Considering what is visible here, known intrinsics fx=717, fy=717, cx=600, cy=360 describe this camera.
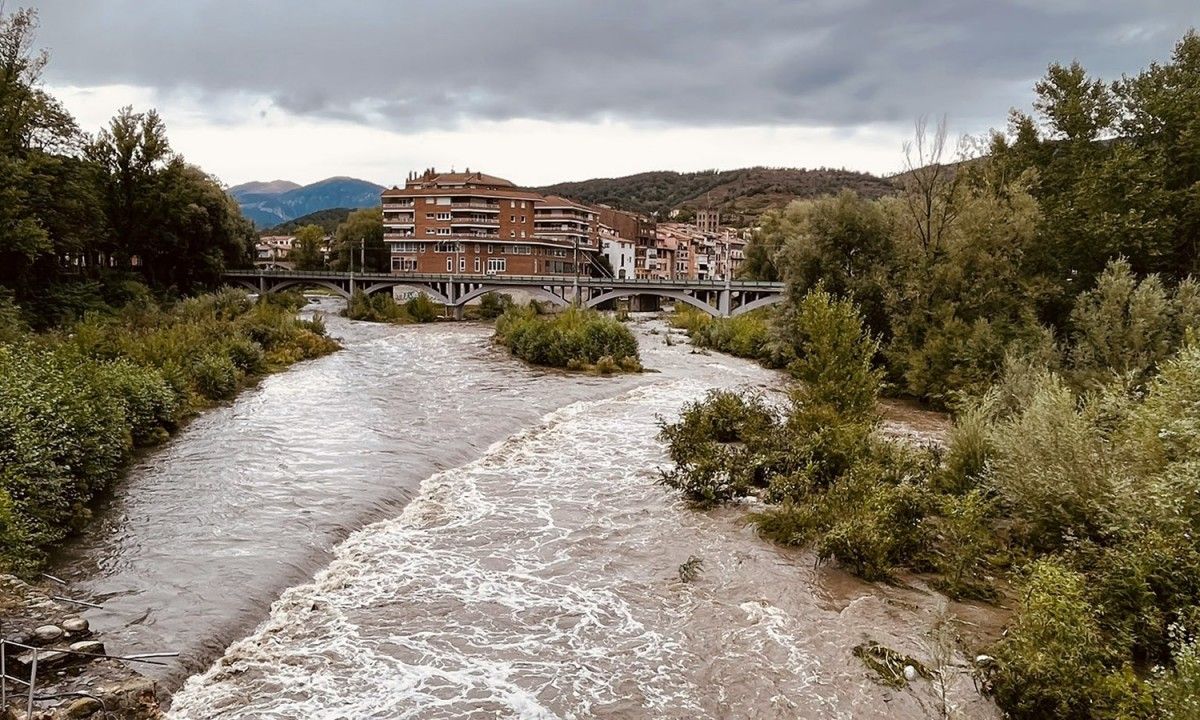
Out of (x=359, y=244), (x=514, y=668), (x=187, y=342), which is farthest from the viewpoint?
(x=359, y=244)

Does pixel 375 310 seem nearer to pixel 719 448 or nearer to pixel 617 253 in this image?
pixel 719 448

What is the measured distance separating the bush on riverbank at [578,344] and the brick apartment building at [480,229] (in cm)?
5211

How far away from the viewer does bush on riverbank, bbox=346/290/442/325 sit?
60.7 m

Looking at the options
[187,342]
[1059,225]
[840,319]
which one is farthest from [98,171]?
[1059,225]

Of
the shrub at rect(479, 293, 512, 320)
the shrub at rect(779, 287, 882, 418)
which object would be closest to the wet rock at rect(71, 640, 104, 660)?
the shrub at rect(779, 287, 882, 418)

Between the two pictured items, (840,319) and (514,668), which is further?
(840,319)

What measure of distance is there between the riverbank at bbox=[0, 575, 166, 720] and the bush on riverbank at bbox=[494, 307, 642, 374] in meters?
25.5

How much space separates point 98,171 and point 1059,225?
5590cm

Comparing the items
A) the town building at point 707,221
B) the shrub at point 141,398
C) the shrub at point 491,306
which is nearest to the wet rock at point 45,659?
the shrub at point 141,398

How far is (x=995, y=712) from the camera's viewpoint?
23.9 feet

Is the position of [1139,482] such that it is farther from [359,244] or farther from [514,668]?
[359,244]

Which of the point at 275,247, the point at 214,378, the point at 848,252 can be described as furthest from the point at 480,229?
the point at 214,378

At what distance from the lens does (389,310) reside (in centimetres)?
6116

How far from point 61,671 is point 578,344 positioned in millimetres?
28216
